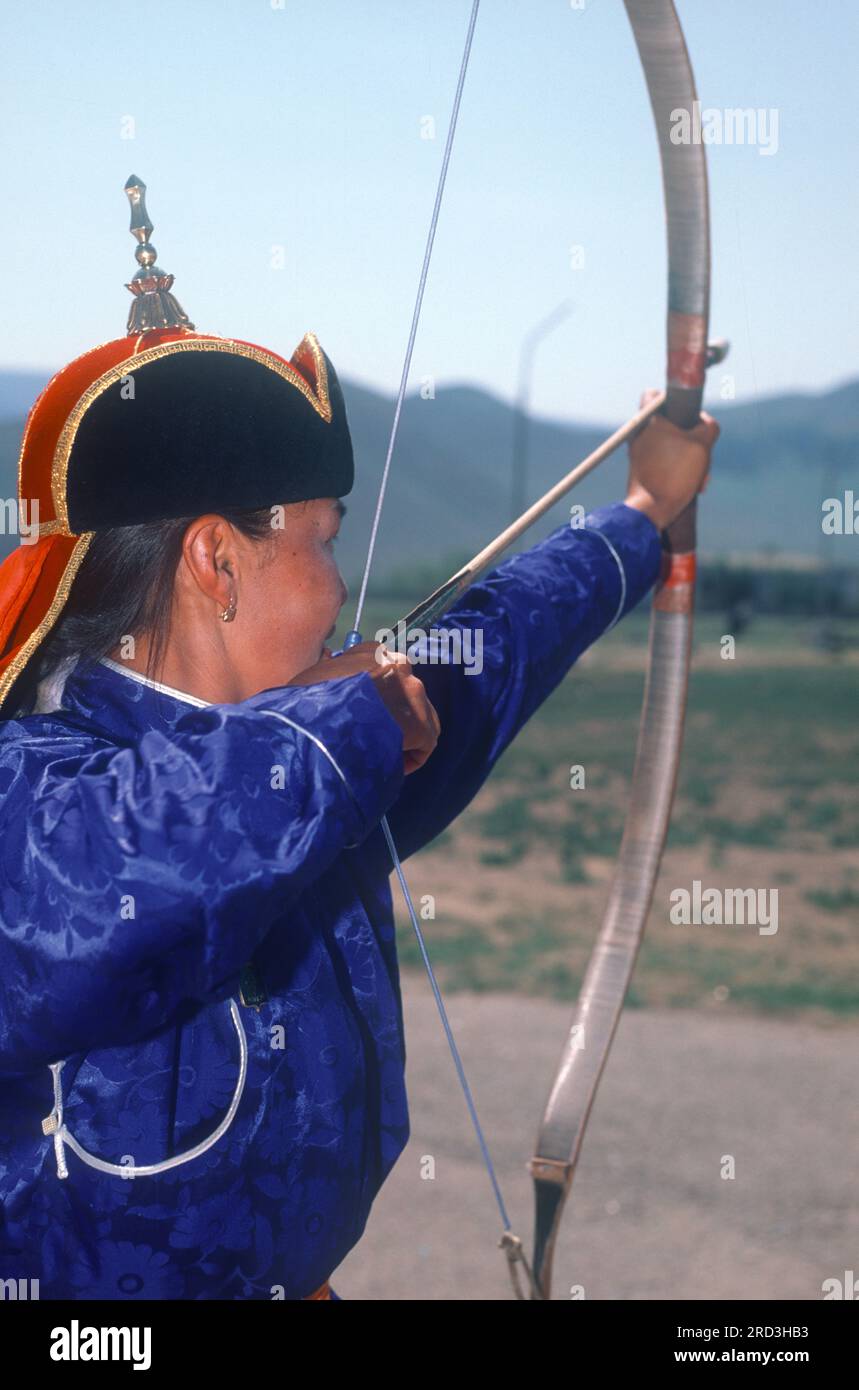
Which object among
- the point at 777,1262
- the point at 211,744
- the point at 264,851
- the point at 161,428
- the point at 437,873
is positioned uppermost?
the point at 437,873

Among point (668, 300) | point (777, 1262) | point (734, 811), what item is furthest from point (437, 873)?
point (668, 300)

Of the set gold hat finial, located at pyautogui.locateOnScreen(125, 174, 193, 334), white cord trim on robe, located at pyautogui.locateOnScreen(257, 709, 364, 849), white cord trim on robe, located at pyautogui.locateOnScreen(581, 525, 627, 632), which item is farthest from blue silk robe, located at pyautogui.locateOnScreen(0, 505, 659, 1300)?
white cord trim on robe, located at pyautogui.locateOnScreen(581, 525, 627, 632)

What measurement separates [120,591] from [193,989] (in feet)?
1.48

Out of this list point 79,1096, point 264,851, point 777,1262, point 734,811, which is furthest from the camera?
point 734,811

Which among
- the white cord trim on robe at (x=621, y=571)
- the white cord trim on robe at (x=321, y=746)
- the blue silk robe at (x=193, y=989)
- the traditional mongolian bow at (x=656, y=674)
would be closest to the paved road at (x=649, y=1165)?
the traditional mongolian bow at (x=656, y=674)

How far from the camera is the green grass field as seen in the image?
854 centimetres

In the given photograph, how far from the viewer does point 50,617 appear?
1.58 meters

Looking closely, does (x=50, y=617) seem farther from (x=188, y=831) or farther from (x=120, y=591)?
(x=188, y=831)

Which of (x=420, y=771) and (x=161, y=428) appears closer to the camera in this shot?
(x=161, y=428)

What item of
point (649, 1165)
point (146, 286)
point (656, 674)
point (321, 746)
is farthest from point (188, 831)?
point (649, 1165)

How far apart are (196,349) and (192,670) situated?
35 centimetres

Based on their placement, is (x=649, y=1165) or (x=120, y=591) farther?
(x=649, y=1165)
